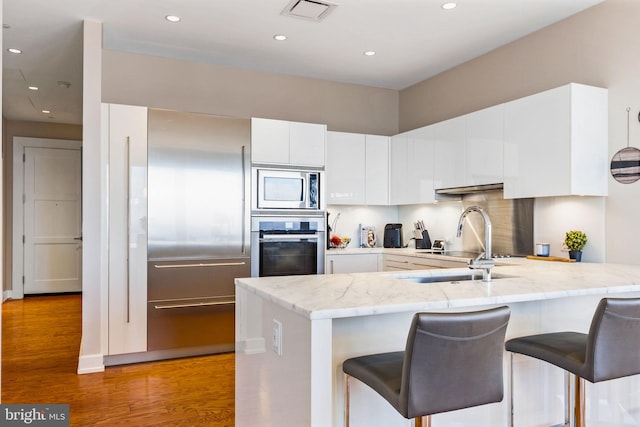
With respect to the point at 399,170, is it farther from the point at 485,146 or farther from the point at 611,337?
the point at 611,337

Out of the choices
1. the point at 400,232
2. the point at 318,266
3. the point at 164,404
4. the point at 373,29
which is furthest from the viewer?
the point at 400,232

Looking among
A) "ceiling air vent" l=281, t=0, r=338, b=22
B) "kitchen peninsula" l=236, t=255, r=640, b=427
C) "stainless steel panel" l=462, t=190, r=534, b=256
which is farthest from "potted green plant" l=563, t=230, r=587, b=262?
"ceiling air vent" l=281, t=0, r=338, b=22

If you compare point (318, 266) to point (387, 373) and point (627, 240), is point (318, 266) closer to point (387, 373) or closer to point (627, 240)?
point (627, 240)

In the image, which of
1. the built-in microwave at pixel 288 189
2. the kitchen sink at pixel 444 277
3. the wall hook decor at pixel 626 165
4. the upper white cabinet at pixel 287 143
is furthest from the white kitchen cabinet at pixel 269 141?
the wall hook decor at pixel 626 165

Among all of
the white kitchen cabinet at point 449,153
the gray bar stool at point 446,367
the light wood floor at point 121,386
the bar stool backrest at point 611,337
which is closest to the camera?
the gray bar stool at point 446,367

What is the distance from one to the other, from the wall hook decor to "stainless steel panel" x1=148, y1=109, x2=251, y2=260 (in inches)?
112

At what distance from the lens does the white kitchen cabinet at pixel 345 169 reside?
4.83 metres

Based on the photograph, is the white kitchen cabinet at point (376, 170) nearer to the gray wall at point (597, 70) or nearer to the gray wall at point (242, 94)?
the gray wall at point (242, 94)

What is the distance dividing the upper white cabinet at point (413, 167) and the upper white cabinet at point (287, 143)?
2.98ft

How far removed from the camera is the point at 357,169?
16.3 feet

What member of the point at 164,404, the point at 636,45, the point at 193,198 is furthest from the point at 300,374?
the point at 636,45

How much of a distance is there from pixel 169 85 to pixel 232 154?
1.04 m

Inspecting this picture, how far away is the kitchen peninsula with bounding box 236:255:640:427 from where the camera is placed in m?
1.67

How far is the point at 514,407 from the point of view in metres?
2.23
